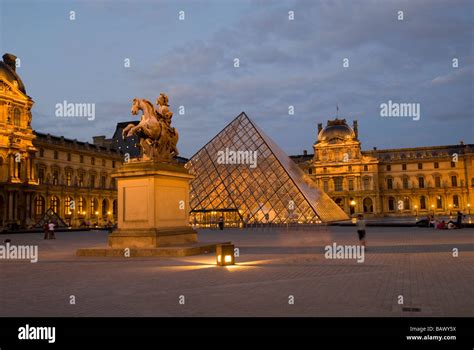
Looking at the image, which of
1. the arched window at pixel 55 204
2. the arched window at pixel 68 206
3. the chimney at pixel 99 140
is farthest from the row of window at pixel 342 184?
the arched window at pixel 55 204

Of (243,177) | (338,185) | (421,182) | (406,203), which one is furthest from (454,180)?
(243,177)

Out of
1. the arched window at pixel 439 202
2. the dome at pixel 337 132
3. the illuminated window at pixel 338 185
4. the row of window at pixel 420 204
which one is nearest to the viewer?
the row of window at pixel 420 204

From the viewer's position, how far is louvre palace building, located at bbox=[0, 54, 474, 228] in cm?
3031

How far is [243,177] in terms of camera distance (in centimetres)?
3117

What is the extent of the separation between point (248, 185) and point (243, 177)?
818mm

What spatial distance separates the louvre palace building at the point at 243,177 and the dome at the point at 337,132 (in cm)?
15

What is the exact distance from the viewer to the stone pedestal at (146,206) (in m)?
12.0

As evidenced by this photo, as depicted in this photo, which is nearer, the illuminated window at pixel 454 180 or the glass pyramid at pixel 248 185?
the glass pyramid at pixel 248 185

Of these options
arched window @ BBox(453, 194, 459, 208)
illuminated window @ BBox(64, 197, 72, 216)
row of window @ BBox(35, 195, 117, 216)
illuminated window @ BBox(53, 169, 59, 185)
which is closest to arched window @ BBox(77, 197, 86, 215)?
row of window @ BBox(35, 195, 117, 216)

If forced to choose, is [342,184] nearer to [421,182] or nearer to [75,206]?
[421,182]

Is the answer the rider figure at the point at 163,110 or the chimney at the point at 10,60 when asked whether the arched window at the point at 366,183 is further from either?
the rider figure at the point at 163,110

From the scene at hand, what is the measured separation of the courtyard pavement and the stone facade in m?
61.3
